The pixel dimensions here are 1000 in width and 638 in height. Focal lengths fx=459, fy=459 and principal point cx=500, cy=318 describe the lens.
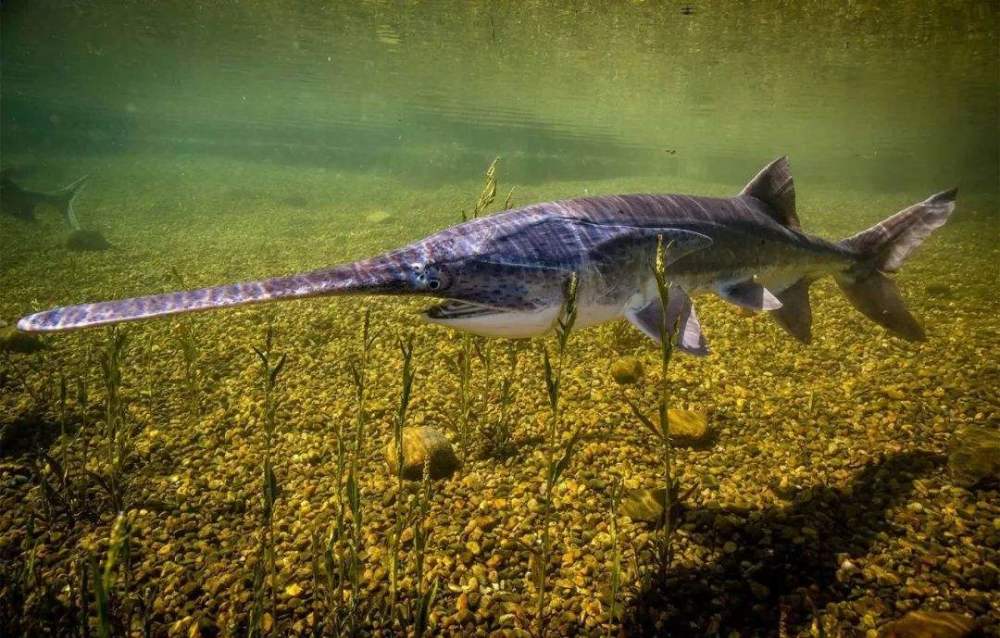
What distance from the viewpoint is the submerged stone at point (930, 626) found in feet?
7.31

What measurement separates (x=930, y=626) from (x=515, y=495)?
2404 mm

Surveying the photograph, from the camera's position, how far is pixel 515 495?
11.8 feet

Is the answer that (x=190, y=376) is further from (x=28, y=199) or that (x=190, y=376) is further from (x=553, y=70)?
(x=553, y=70)

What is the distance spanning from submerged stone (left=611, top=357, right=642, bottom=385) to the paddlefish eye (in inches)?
124

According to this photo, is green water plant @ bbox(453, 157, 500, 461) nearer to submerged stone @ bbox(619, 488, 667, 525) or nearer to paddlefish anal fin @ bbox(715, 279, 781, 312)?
submerged stone @ bbox(619, 488, 667, 525)

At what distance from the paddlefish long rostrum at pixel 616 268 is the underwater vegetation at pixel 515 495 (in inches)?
12.1

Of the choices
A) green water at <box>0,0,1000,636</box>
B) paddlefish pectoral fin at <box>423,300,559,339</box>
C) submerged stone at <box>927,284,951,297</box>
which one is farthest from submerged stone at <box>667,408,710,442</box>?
submerged stone at <box>927,284,951,297</box>

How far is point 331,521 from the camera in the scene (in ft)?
11.1

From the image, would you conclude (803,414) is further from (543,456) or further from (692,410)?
(543,456)

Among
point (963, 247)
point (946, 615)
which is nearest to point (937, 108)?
point (963, 247)

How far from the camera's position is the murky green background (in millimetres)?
20312

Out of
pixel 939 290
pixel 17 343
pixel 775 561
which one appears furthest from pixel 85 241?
pixel 939 290

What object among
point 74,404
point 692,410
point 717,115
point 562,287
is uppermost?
point 717,115

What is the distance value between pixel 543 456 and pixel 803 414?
2595mm
